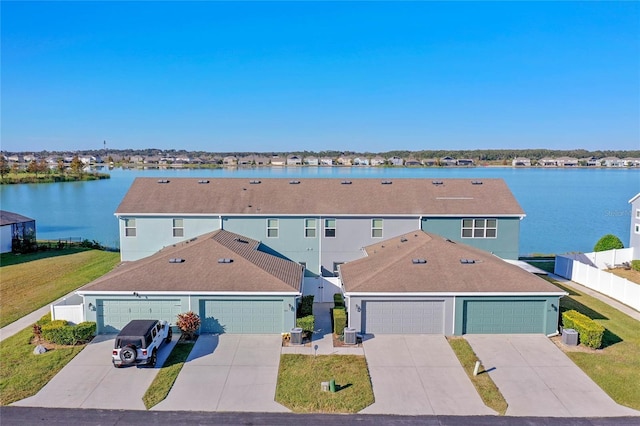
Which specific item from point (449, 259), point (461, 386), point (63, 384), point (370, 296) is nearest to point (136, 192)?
point (63, 384)

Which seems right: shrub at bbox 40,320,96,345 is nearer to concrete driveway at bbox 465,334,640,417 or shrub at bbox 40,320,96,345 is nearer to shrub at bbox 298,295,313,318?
shrub at bbox 298,295,313,318

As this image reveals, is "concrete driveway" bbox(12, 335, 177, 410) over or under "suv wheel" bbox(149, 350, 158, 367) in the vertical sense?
under

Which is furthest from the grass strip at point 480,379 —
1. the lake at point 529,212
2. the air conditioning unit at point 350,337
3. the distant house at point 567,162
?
the distant house at point 567,162

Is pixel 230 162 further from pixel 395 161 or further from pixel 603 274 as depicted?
pixel 603 274

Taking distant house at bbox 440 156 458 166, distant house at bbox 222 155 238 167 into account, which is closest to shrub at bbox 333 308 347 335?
distant house at bbox 222 155 238 167

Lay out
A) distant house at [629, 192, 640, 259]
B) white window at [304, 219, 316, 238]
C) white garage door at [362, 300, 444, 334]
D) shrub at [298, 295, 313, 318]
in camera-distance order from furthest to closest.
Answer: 1. distant house at [629, 192, 640, 259]
2. white window at [304, 219, 316, 238]
3. shrub at [298, 295, 313, 318]
4. white garage door at [362, 300, 444, 334]

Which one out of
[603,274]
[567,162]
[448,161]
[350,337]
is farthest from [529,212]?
[567,162]

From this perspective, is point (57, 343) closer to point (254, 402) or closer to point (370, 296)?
point (254, 402)
